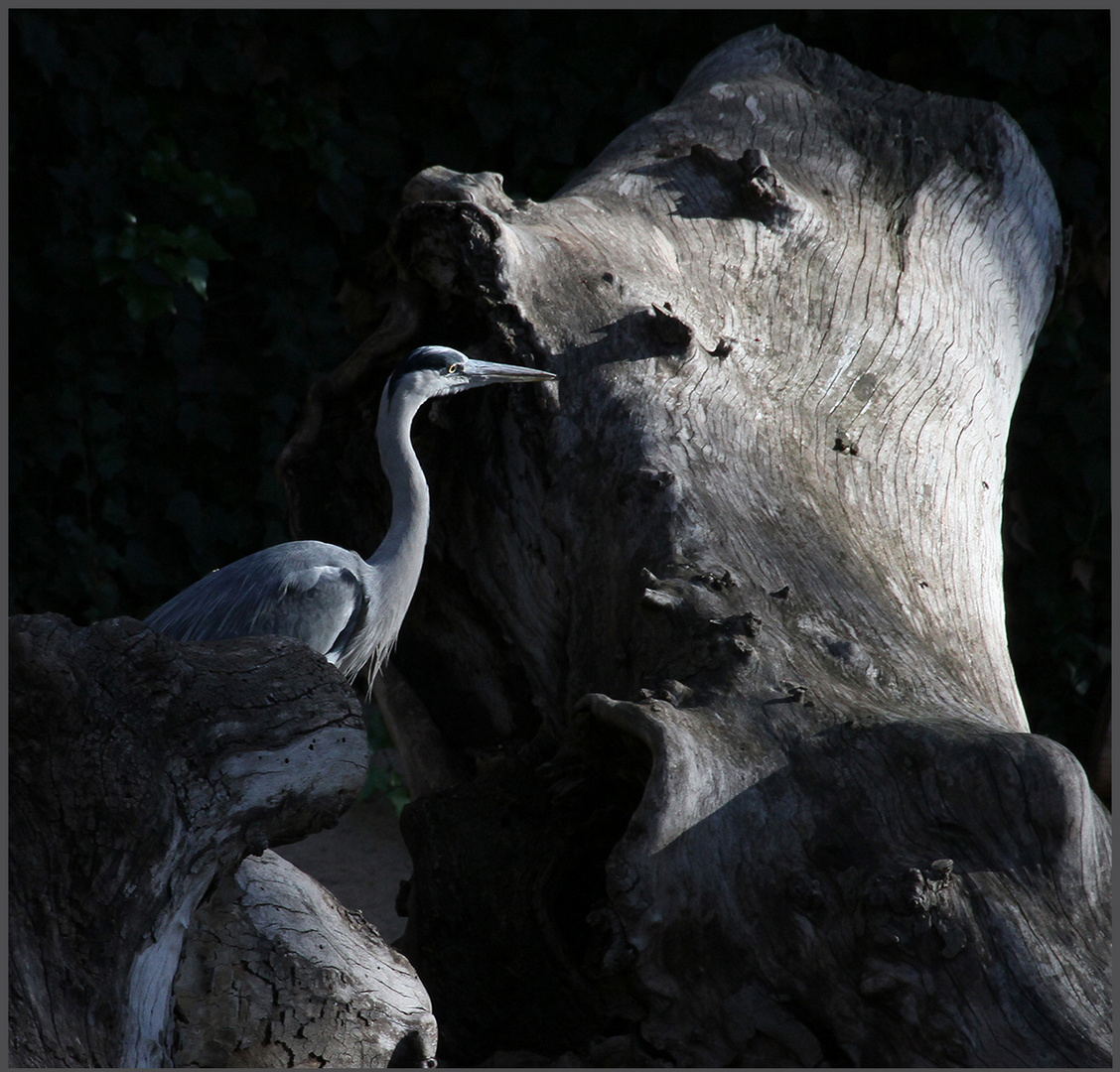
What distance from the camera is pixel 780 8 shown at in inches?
176

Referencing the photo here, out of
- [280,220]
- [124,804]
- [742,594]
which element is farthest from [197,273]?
[124,804]

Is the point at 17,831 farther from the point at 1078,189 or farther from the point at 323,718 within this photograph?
the point at 1078,189

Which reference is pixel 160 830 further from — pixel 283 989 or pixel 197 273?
pixel 197 273

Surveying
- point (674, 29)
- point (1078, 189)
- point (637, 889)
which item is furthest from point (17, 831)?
point (1078, 189)

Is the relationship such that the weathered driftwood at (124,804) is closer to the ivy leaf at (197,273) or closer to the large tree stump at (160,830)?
the large tree stump at (160,830)

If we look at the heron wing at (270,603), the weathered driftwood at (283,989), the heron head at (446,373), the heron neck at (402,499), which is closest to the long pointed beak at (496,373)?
the heron head at (446,373)

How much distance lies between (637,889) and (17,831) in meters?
0.85

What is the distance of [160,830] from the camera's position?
1672mm

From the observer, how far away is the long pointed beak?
268 cm

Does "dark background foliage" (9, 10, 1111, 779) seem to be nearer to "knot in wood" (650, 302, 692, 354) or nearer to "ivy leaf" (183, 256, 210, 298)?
"ivy leaf" (183, 256, 210, 298)

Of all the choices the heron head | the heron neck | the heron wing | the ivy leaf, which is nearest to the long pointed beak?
the heron head

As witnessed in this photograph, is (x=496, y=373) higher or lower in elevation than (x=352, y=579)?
higher

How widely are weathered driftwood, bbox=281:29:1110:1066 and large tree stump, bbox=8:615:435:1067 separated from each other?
421mm

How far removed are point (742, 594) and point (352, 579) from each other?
2.78 feet
